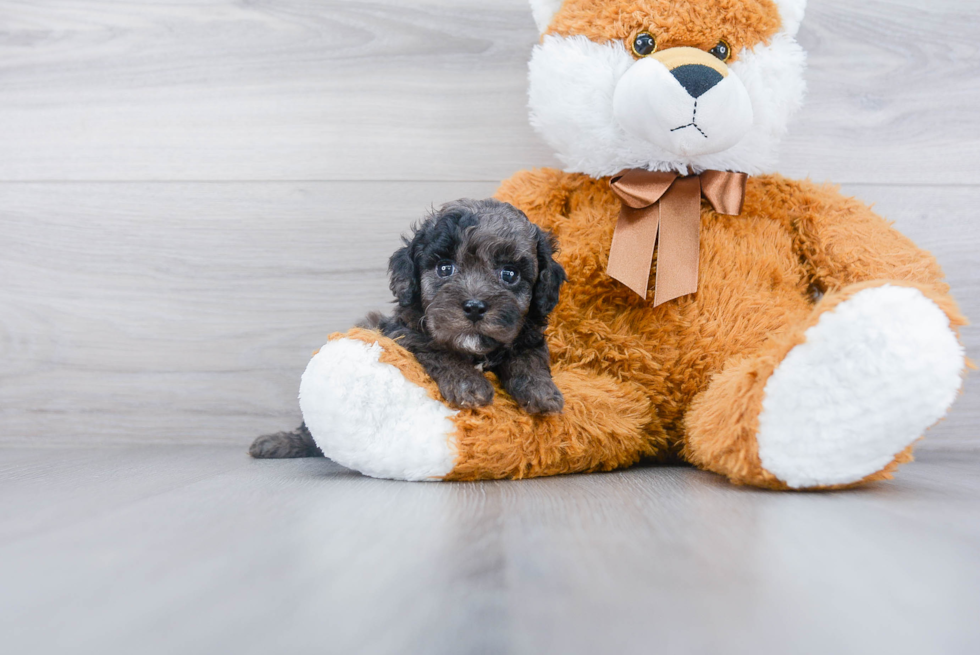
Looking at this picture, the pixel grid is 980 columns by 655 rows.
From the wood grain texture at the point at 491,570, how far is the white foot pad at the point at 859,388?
6 cm

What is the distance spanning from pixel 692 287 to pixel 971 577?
1.97ft

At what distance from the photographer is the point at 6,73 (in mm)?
1501

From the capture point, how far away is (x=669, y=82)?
1.03 meters

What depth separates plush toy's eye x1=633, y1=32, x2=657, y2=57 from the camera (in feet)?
3.64

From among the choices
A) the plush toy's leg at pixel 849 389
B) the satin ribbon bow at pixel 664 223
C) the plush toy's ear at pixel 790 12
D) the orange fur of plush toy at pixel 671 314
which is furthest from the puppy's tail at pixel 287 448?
the plush toy's ear at pixel 790 12

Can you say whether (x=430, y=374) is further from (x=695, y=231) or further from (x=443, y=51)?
(x=443, y=51)

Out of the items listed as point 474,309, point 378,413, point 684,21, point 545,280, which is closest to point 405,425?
point 378,413

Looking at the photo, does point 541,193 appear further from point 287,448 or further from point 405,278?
point 287,448

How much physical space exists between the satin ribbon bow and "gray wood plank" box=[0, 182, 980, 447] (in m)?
0.45

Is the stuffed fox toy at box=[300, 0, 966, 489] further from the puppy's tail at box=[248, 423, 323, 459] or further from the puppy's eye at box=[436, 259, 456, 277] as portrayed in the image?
the puppy's tail at box=[248, 423, 323, 459]

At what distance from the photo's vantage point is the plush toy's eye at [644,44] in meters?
1.11

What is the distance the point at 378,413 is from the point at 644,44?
0.74 m

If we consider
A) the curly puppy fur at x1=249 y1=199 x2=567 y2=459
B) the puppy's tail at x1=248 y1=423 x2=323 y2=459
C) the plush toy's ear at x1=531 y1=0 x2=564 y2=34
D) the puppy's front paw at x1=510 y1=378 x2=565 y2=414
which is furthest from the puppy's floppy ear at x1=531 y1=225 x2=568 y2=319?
the puppy's tail at x1=248 y1=423 x2=323 y2=459

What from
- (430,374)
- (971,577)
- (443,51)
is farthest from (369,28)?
(971,577)
